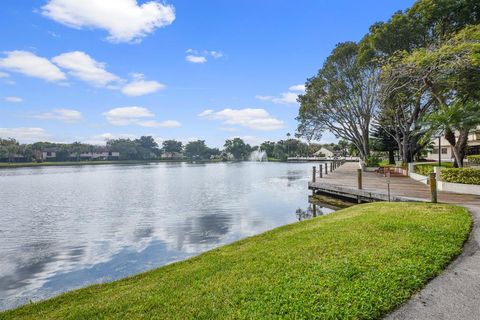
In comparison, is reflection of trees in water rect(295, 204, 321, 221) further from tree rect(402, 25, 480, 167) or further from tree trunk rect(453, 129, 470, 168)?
tree trunk rect(453, 129, 470, 168)

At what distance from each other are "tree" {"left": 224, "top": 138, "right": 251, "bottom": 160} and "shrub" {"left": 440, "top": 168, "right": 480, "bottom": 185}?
113 metres

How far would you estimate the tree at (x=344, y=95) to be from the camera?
30.5 metres

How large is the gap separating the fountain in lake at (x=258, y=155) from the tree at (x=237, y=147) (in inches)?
95.5

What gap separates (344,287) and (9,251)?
10.2 m

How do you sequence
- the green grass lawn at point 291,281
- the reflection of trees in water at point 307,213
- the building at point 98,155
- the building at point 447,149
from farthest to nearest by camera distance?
the building at point 98,155
the building at point 447,149
the reflection of trees in water at point 307,213
the green grass lawn at point 291,281

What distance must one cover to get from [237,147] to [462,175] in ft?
373

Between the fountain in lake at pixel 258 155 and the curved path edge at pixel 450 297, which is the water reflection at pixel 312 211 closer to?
the curved path edge at pixel 450 297

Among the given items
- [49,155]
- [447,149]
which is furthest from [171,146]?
[447,149]

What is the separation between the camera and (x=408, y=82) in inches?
593

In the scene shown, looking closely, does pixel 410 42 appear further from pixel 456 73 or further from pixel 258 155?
pixel 258 155

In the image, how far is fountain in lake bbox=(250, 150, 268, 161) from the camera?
12053 centimetres

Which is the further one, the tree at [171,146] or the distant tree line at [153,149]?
the tree at [171,146]

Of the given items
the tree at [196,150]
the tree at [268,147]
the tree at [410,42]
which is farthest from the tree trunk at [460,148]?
the tree at [196,150]

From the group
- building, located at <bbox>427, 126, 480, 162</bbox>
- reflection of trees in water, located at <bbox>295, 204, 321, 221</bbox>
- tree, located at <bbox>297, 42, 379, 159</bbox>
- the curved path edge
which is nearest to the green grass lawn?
the curved path edge
